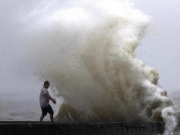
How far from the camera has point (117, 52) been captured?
2064 centimetres

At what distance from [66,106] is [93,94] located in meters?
1.63

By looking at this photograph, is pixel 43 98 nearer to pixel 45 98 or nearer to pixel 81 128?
pixel 45 98

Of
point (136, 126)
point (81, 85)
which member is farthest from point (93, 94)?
point (136, 126)

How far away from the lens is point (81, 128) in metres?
12.0

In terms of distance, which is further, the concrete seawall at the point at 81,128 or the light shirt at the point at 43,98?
the light shirt at the point at 43,98

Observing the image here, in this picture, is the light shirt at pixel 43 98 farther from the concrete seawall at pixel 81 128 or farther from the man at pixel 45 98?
the concrete seawall at pixel 81 128

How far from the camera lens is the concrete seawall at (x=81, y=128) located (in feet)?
33.3

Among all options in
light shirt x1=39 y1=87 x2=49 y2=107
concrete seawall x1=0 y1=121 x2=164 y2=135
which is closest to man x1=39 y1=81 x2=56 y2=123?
light shirt x1=39 y1=87 x2=49 y2=107

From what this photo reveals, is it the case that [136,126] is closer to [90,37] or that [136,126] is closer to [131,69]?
[131,69]

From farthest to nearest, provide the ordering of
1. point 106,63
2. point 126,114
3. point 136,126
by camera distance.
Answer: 1. point 106,63
2. point 126,114
3. point 136,126

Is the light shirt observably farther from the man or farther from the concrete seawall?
the concrete seawall

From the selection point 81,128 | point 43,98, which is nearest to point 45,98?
point 43,98

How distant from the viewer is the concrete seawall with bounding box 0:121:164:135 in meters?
10.2

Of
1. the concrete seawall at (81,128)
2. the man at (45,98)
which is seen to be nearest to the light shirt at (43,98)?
the man at (45,98)
